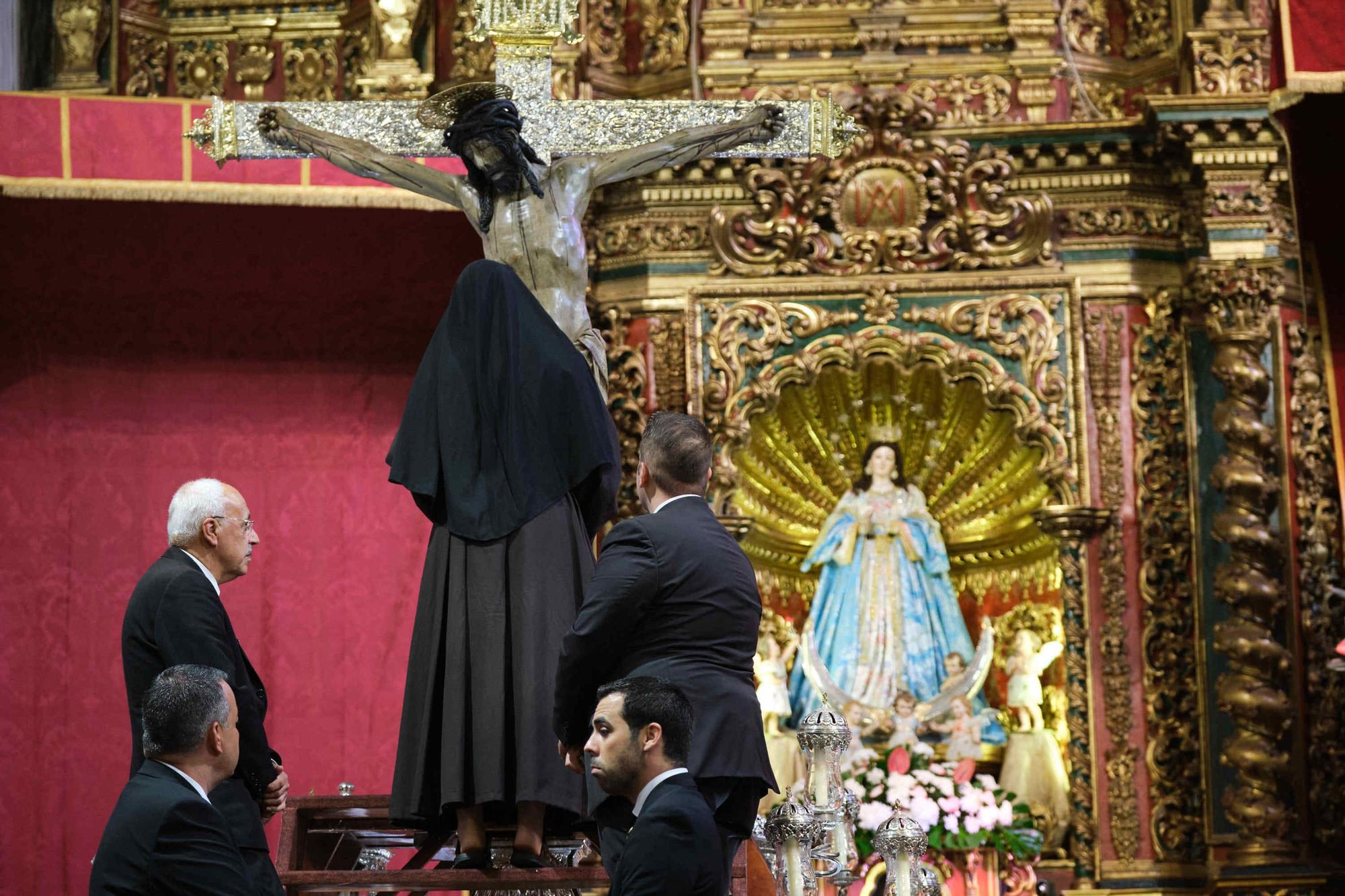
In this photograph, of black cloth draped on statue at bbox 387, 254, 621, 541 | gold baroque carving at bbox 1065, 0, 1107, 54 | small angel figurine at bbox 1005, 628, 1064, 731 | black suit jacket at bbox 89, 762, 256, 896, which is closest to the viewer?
black suit jacket at bbox 89, 762, 256, 896

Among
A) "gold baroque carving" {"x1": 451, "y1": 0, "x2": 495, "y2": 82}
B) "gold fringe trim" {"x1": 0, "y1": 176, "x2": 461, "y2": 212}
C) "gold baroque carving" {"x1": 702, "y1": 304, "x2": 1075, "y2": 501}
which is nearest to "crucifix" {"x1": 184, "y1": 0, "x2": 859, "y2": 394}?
"gold fringe trim" {"x1": 0, "y1": 176, "x2": 461, "y2": 212}

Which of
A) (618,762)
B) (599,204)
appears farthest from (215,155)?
(599,204)

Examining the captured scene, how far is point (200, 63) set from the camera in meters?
9.27

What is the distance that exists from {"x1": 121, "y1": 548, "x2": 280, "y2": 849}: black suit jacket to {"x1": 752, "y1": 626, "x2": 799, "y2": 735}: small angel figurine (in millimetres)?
4089

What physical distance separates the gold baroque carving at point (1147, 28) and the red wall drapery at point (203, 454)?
316 cm

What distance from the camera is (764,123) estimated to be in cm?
532

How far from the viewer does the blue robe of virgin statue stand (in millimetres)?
8531

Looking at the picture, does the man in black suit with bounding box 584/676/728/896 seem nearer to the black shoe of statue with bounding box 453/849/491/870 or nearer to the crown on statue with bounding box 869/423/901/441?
the black shoe of statue with bounding box 453/849/491/870

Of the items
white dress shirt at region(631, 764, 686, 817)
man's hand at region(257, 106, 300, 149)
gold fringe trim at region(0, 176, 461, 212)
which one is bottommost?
white dress shirt at region(631, 764, 686, 817)

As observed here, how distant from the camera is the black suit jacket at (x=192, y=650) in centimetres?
436

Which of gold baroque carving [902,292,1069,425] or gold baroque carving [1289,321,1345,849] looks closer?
gold baroque carving [1289,321,1345,849]

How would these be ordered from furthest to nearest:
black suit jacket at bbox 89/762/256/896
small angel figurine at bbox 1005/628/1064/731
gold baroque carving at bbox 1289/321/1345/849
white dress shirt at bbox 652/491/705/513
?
small angel figurine at bbox 1005/628/1064/731 → gold baroque carving at bbox 1289/321/1345/849 → white dress shirt at bbox 652/491/705/513 → black suit jacket at bbox 89/762/256/896

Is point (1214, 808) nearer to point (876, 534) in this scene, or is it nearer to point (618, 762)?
point (876, 534)

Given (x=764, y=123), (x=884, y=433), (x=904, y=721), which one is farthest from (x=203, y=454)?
(x=764, y=123)
